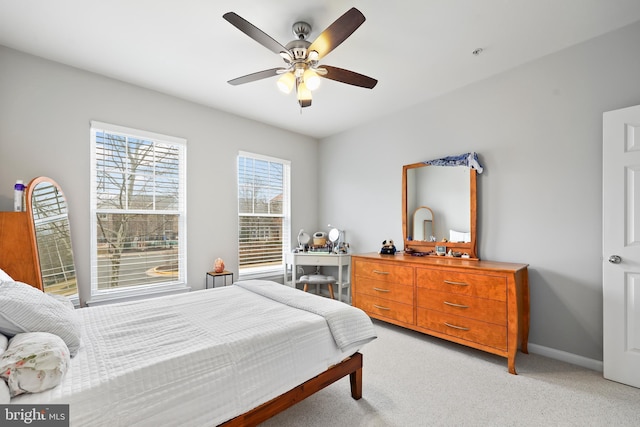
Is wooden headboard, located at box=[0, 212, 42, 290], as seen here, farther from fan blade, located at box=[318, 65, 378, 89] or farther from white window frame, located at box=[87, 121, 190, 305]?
fan blade, located at box=[318, 65, 378, 89]

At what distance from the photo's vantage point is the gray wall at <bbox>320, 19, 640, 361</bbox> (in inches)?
96.7

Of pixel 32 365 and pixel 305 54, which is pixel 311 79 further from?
pixel 32 365

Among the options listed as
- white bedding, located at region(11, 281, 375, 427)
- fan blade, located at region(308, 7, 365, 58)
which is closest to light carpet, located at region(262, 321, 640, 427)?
white bedding, located at region(11, 281, 375, 427)

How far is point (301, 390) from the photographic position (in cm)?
172

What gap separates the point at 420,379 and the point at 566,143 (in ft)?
7.91

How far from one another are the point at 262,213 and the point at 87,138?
2.24 metres

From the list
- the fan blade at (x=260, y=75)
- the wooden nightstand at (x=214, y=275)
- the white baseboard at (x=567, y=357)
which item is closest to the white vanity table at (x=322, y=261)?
the wooden nightstand at (x=214, y=275)

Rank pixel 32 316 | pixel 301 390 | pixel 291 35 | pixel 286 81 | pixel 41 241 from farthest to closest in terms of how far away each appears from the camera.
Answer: pixel 41 241 < pixel 291 35 < pixel 286 81 < pixel 301 390 < pixel 32 316

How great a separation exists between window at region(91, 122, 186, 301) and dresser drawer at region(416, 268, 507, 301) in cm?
282

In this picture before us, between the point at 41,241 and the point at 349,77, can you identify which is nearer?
the point at 349,77

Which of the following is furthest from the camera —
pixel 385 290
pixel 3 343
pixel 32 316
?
pixel 385 290

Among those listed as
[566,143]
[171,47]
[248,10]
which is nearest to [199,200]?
[171,47]

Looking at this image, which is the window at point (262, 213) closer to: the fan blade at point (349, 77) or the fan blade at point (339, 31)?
the fan blade at point (349, 77)

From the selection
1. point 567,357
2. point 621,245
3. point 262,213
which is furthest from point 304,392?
point 262,213
